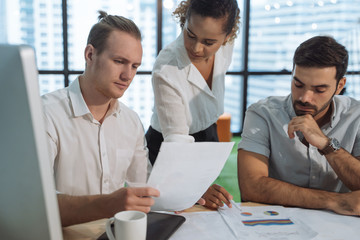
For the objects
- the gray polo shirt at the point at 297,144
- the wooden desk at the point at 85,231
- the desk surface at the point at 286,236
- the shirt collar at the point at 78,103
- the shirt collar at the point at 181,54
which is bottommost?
the desk surface at the point at 286,236

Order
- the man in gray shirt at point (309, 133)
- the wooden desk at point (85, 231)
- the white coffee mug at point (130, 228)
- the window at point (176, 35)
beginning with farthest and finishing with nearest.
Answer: the window at point (176, 35) < the man in gray shirt at point (309, 133) < the wooden desk at point (85, 231) < the white coffee mug at point (130, 228)

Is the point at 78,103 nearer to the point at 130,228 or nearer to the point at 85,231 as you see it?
the point at 85,231

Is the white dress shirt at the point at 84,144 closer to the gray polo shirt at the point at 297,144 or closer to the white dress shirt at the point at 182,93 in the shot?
the white dress shirt at the point at 182,93

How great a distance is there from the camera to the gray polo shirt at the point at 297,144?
1.73 metres

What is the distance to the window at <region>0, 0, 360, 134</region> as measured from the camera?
5.17 meters

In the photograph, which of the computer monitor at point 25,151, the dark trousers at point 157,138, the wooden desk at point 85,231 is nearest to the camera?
the computer monitor at point 25,151

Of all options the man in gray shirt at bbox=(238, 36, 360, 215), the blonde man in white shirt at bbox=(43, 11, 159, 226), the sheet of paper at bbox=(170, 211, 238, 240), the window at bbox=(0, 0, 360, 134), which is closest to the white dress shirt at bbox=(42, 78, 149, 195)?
the blonde man in white shirt at bbox=(43, 11, 159, 226)

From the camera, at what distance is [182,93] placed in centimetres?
194

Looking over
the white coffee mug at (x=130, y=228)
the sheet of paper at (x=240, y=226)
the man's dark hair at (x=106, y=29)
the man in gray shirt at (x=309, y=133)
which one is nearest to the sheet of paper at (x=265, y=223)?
the sheet of paper at (x=240, y=226)

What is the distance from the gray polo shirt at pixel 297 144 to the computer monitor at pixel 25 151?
1.26 m

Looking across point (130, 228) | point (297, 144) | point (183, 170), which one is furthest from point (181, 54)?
point (130, 228)

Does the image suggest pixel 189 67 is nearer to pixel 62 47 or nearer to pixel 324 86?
pixel 324 86

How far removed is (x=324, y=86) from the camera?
1.70 m

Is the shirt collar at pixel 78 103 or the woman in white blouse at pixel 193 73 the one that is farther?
the woman in white blouse at pixel 193 73
